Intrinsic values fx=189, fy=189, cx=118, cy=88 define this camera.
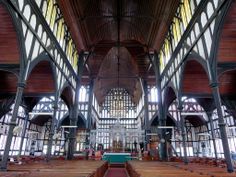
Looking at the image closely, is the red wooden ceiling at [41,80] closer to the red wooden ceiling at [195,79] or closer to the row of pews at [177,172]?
the row of pews at [177,172]

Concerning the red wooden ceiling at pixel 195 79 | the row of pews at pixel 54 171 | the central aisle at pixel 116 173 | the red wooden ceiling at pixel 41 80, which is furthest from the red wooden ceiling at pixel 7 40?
the red wooden ceiling at pixel 195 79

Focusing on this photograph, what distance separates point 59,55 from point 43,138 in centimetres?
2141

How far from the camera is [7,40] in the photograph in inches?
391

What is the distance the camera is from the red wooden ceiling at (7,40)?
8758 mm

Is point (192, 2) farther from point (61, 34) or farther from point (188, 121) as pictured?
point (188, 121)

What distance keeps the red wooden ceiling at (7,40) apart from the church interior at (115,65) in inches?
1.9

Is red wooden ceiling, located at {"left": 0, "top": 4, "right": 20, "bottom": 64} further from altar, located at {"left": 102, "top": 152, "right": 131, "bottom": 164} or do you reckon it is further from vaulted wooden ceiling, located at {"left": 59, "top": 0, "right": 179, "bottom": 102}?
altar, located at {"left": 102, "top": 152, "right": 131, "bottom": 164}

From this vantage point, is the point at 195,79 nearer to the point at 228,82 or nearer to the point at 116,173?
the point at 228,82

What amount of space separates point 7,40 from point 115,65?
22.9 metres

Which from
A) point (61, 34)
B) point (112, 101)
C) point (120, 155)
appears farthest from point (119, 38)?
point (112, 101)

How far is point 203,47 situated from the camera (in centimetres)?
975

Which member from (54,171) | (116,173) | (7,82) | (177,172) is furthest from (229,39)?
(7,82)

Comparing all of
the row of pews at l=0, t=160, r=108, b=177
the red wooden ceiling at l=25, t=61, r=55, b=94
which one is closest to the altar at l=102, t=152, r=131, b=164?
the red wooden ceiling at l=25, t=61, r=55, b=94

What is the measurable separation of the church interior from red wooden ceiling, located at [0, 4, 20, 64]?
0.05 metres
